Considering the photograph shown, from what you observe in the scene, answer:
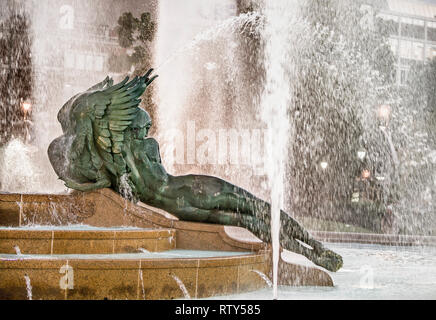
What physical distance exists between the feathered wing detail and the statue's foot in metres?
2.58

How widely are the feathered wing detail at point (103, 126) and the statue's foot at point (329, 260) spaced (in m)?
2.58

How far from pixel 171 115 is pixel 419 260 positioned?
16.3 m

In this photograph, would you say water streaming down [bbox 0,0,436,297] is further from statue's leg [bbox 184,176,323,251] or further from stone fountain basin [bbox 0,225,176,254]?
stone fountain basin [bbox 0,225,176,254]

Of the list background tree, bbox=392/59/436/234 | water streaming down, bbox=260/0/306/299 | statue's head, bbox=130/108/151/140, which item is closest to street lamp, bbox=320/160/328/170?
water streaming down, bbox=260/0/306/299

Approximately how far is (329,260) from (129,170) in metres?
2.63

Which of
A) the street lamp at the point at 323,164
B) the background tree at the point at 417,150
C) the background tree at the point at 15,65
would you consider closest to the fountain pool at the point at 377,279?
the background tree at the point at 417,150

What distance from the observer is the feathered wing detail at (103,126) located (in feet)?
25.1

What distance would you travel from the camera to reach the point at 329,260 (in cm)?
729

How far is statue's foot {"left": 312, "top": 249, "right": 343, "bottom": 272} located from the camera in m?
7.29

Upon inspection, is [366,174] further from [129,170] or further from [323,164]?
[129,170]

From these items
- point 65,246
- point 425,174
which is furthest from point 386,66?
point 65,246

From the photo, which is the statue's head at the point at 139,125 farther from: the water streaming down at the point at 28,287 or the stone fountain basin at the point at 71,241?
the water streaming down at the point at 28,287

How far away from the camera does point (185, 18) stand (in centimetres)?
2520
